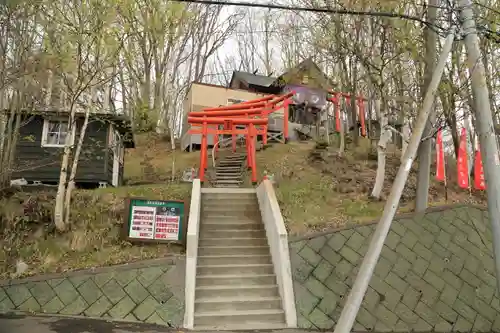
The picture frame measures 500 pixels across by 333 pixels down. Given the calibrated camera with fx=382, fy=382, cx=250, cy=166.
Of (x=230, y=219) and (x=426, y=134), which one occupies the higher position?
(x=426, y=134)

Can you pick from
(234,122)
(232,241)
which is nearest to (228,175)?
(234,122)

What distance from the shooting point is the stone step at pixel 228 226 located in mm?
10448

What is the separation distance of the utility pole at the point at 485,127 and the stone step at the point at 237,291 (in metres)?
4.31

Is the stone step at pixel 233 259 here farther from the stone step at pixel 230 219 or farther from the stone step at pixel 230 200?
the stone step at pixel 230 200

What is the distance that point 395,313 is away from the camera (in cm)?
820

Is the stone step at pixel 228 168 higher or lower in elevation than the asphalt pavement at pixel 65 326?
higher

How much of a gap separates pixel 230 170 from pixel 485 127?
11.7m

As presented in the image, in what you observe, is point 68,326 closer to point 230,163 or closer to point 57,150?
point 57,150

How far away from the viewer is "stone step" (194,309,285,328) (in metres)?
7.46

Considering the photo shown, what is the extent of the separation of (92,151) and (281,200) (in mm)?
7752

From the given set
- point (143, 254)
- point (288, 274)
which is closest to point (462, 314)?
point (288, 274)

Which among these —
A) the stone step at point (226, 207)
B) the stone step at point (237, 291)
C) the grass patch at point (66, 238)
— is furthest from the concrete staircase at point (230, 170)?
the stone step at point (237, 291)

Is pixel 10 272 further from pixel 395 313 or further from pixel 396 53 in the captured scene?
pixel 396 53

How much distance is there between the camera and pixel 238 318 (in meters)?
7.54
